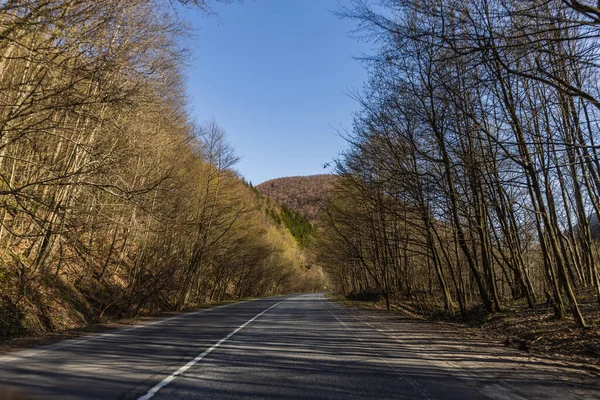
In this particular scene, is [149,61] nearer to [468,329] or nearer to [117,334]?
[117,334]

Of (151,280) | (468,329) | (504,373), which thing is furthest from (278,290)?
(504,373)

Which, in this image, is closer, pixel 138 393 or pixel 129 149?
pixel 138 393

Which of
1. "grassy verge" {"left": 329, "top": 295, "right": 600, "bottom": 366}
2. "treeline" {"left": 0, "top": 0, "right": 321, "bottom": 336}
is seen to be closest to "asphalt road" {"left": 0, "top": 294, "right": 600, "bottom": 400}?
"grassy verge" {"left": 329, "top": 295, "right": 600, "bottom": 366}

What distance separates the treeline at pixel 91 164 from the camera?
7.65 meters

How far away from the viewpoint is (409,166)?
15453mm

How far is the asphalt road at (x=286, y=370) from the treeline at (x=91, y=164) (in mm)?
2950

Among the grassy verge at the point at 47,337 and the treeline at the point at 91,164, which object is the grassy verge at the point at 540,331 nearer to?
the treeline at the point at 91,164

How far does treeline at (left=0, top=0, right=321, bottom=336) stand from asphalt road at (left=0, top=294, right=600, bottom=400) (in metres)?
2.95

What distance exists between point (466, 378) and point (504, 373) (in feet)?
2.61

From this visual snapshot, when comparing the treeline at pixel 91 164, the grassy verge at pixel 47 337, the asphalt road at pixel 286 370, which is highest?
the treeline at pixel 91 164

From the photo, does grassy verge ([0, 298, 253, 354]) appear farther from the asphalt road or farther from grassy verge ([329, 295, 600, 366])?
grassy verge ([329, 295, 600, 366])

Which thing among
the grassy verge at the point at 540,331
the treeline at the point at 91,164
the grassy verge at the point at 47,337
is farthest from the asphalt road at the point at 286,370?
the treeline at the point at 91,164

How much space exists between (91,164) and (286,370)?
6.53 meters

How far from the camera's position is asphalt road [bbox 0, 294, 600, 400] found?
16.1ft
